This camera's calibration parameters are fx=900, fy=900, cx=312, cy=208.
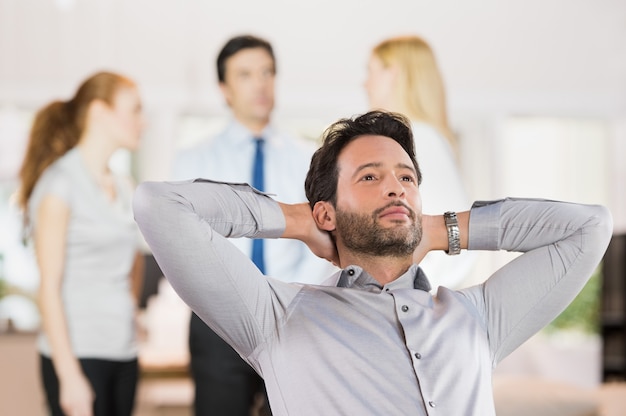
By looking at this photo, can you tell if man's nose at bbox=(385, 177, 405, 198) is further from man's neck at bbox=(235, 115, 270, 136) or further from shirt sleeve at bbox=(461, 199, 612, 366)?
man's neck at bbox=(235, 115, 270, 136)

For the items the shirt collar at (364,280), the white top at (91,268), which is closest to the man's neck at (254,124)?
the white top at (91,268)

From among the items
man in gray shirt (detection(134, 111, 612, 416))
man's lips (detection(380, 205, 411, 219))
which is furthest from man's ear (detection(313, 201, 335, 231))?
man's lips (detection(380, 205, 411, 219))

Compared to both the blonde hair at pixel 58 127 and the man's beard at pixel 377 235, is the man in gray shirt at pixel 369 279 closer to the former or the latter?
the man's beard at pixel 377 235

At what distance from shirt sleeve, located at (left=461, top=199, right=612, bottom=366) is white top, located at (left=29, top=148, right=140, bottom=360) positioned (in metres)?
1.26

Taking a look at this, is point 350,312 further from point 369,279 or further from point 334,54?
point 334,54

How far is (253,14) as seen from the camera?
693 cm

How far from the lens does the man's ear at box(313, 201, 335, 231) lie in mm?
1622

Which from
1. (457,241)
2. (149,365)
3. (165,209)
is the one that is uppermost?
(165,209)

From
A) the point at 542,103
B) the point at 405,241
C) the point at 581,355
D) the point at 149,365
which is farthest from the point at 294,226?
the point at 542,103

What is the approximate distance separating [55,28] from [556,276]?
5991mm

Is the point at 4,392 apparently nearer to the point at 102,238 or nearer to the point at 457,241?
the point at 102,238

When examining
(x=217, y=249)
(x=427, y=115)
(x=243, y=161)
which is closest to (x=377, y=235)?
(x=217, y=249)

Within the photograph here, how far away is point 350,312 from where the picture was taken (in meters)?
1.51

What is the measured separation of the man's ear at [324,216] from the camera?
63.9 inches
